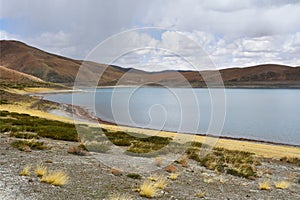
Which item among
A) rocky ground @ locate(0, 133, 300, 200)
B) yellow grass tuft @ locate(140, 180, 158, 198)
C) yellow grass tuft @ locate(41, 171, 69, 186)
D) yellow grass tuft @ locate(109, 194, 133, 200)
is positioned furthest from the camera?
yellow grass tuft @ locate(140, 180, 158, 198)

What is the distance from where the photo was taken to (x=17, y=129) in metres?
22.1

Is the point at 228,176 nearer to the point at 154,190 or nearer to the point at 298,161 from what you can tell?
the point at 154,190

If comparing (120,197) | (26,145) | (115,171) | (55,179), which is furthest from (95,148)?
(120,197)

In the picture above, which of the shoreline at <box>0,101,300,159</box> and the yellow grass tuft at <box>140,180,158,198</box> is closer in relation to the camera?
the yellow grass tuft at <box>140,180,158,198</box>

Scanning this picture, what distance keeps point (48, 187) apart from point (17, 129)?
13.4m

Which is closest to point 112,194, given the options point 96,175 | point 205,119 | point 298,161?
point 96,175

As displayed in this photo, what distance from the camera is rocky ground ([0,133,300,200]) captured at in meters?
9.85

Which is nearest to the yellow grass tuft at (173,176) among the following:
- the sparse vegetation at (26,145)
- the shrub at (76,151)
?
the shrub at (76,151)

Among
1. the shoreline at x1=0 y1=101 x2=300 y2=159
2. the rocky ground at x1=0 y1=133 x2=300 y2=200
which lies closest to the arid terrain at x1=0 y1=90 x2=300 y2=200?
the rocky ground at x1=0 y1=133 x2=300 y2=200

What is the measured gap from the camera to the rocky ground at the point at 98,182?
9852 mm

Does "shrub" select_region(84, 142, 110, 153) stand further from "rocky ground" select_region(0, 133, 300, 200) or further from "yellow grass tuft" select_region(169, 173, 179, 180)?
"yellow grass tuft" select_region(169, 173, 179, 180)

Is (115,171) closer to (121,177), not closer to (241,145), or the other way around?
(121,177)

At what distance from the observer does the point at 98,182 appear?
38.0 ft

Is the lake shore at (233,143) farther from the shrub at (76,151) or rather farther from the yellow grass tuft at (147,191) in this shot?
the yellow grass tuft at (147,191)
